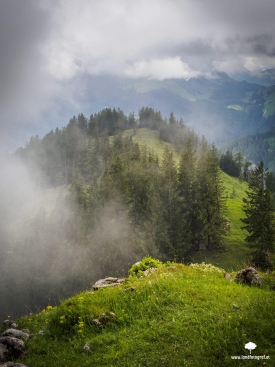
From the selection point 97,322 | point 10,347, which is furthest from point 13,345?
point 97,322

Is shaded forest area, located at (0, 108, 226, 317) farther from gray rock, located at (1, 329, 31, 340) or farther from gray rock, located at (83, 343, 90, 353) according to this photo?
gray rock, located at (83, 343, 90, 353)

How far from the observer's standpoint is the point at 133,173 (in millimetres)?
53250

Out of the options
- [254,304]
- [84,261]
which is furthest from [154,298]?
[84,261]

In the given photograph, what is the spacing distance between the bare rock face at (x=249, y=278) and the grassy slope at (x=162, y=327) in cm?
39

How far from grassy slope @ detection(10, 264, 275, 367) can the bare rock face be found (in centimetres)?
39

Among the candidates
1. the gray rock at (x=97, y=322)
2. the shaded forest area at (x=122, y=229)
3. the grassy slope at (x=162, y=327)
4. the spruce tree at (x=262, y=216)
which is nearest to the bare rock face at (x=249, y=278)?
the grassy slope at (x=162, y=327)

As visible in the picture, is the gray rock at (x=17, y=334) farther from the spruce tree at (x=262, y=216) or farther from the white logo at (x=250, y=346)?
the spruce tree at (x=262, y=216)

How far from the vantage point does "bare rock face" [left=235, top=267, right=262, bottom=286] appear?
36.6 ft

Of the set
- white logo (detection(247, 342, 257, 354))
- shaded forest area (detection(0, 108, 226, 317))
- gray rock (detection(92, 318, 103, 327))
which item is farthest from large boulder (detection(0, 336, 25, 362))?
shaded forest area (detection(0, 108, 226, 317))

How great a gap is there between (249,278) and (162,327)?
570 cm

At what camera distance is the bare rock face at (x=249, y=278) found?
11141 millimetres

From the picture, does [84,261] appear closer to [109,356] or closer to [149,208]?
[149,208]

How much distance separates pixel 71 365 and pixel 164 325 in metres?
2.85

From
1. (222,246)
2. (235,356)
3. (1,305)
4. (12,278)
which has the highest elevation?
(235,356)
